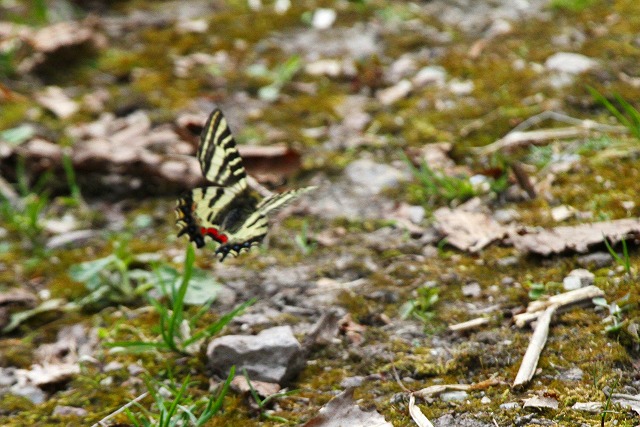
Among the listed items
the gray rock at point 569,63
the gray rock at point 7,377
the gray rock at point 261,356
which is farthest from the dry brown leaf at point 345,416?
the gray rock at point 569,63

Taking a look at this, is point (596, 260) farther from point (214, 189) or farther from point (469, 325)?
point (214, 189)

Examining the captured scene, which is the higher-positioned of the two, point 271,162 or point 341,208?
point 271,162

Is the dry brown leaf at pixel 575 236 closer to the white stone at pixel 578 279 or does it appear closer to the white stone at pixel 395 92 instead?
the white stone at pixel 578 279

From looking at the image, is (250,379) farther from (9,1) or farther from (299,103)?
(9,1)

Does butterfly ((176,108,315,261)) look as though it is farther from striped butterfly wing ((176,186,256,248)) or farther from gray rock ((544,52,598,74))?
gray rock ((544,52,598,74))

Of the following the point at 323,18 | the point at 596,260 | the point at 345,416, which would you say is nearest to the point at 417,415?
the point at 345,416

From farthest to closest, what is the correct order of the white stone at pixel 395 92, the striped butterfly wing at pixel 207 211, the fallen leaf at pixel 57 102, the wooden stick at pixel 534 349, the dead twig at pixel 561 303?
the fallen leaf at pixel 57 102, the white stone at pixel 395 92, the striped butterfly wing at pixel 207 211, the dead twig at pixel 561 303, the wooden stick at pixel 534 349

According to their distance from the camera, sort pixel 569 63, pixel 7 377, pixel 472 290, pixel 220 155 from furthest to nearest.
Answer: pixel 569 63
pixel 220 155
pixel 472 290
pixel 7 377
